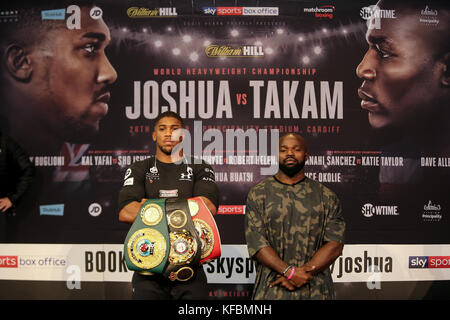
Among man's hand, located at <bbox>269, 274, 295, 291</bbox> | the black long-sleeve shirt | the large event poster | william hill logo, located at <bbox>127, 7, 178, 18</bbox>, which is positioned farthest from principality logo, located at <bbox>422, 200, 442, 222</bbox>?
the black long-sleeve shirt

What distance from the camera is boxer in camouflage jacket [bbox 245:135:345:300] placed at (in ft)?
7.78

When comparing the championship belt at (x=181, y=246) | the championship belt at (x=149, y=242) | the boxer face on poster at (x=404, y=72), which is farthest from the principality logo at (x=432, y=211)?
the championship belt at (x=149, y=242)

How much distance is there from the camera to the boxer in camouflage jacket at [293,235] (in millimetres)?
2371

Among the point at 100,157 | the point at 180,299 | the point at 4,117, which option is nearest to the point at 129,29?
the point at 100,157

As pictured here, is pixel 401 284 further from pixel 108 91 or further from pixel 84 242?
pixel 108 91

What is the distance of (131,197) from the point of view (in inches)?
98.0

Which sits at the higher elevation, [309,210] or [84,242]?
[309,210]

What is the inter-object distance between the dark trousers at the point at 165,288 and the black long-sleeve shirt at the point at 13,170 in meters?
2.29

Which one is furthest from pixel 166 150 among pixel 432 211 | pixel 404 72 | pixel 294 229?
pixel 432 211

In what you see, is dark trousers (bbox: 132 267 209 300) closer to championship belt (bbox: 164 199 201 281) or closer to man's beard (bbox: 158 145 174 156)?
championship belt (bbox: 164 199 201 281)

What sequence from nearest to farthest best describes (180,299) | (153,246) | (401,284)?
1. (153,246)
2. (180,299)
3. (401,284)

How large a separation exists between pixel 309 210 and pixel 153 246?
1.05m

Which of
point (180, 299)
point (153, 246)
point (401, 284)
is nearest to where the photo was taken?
point (153, 246)

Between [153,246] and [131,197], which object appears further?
[131,197]
